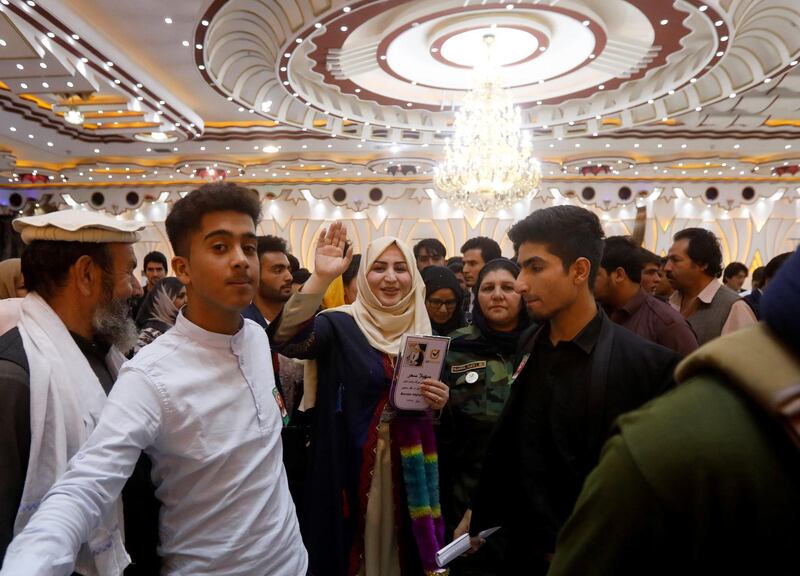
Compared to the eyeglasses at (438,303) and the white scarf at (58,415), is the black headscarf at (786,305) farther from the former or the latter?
the eyeglasses at (438,303)

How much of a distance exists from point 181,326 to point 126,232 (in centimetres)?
34

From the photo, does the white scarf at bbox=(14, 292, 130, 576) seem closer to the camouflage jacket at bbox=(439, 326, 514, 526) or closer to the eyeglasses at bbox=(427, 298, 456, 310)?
the camouflage jacket at bbox=(439, 326, 514, 526)

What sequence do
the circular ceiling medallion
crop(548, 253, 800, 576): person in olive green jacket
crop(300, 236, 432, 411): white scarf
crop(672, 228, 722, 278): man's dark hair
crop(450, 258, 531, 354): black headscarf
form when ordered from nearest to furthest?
crop(548, 253, 800, 576): person in olive green jacket → crop(300, 236, 432, 411): white scarf → crop(450, 258, 531, 354): black headscarf → crop(672, 228, 722, 278): man's dark hair → the circular ceiling medallion

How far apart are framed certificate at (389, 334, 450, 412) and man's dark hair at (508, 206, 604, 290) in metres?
0.50

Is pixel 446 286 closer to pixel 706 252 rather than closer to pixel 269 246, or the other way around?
Answer: pixel 269 246

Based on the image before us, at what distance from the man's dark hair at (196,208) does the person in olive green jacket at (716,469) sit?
125 cm

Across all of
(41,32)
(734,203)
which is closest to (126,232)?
(41,32)

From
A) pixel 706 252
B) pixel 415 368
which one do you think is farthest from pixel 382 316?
pixel 706 252

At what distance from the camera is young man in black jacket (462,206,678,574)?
5.24ft

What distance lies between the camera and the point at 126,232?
1583 millimetres

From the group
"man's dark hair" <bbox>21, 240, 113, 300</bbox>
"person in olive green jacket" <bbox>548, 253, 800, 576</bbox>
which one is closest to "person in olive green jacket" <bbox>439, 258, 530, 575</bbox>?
"man's dark hair" <bbox>21, 240, 113, 300</bbox>

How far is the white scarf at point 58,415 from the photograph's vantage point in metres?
1.24

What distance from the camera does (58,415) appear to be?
1.29m

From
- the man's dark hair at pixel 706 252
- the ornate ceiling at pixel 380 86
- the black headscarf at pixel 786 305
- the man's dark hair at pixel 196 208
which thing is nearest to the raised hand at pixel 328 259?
the man's dark hair at pixel 196 208
